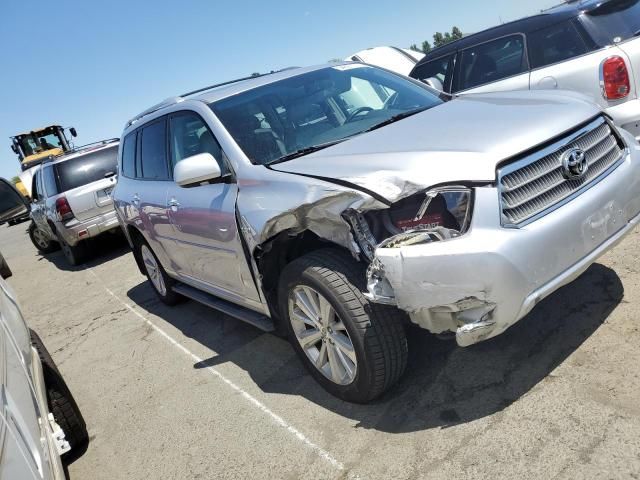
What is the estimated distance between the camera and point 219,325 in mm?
4934

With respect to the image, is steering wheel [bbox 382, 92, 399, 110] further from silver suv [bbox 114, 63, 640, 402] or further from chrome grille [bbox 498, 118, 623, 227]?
chrome grille [bbox 498, 118, 623, 227]

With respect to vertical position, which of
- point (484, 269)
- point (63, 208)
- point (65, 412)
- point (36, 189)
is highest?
point (484, 269)

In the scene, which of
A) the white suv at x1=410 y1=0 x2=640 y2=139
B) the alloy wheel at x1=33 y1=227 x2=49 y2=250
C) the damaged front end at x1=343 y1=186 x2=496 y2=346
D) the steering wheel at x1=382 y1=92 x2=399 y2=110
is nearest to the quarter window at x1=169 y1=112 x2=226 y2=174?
the steering wheel at x1=382 y1=92 x2=399 y2=110

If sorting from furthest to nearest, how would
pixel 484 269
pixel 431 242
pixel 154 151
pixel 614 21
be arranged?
pixel 614 21 → pixel 154 151 → pixel 431 242 → pixel 484 269

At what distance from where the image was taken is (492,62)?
615 cm

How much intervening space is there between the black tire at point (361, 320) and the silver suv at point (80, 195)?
21.2ft

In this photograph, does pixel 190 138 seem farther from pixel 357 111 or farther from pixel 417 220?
pixel 417 220

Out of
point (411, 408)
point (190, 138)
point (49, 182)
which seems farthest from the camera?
point (49, 182)

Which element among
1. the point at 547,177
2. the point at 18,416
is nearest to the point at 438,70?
the point at 547,177

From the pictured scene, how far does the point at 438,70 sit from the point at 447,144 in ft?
15.1

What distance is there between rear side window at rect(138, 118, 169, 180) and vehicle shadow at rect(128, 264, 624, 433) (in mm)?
1728

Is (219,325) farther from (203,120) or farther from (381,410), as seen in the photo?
(381,410)

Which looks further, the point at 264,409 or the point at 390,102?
the point at 390,102

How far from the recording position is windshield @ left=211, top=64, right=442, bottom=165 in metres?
3.47
